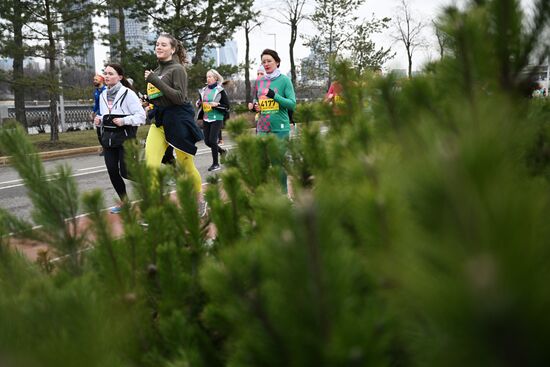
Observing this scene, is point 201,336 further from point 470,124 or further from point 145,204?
point 470,124

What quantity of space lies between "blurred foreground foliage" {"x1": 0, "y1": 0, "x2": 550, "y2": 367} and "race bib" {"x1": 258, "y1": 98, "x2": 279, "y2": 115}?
4919mm

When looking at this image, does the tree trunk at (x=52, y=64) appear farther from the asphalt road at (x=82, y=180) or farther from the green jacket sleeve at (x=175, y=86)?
the green jacket sleeve at (x=175, y=86)

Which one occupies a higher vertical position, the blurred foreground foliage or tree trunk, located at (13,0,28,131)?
tree trunk, located at (13,0,28,131)

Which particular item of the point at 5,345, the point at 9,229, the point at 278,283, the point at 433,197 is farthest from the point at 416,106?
the point at 9,229

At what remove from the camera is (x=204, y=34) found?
25750mm

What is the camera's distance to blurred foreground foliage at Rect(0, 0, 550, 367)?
397 mm

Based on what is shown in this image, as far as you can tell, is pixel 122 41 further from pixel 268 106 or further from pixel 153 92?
pixel 153 92

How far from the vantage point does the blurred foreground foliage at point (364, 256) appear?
397 millimetres

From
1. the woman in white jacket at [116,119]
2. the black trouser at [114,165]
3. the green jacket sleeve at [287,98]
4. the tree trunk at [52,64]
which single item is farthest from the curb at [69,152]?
the green jacket sleeve at [287,98]

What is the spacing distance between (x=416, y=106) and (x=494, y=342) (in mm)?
779

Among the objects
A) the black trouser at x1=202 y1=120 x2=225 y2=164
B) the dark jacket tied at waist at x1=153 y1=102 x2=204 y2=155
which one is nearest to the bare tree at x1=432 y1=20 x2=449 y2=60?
the dark jacket tied at waist at x1=153 y1=102 x2=204 y2=155

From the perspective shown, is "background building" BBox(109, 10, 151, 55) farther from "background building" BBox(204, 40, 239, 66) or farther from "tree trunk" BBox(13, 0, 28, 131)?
"tree trunk" BBox(13, 0, 28, 131)

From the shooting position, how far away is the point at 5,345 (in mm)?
602

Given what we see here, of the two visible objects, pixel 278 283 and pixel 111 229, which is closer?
pixel 278 283
